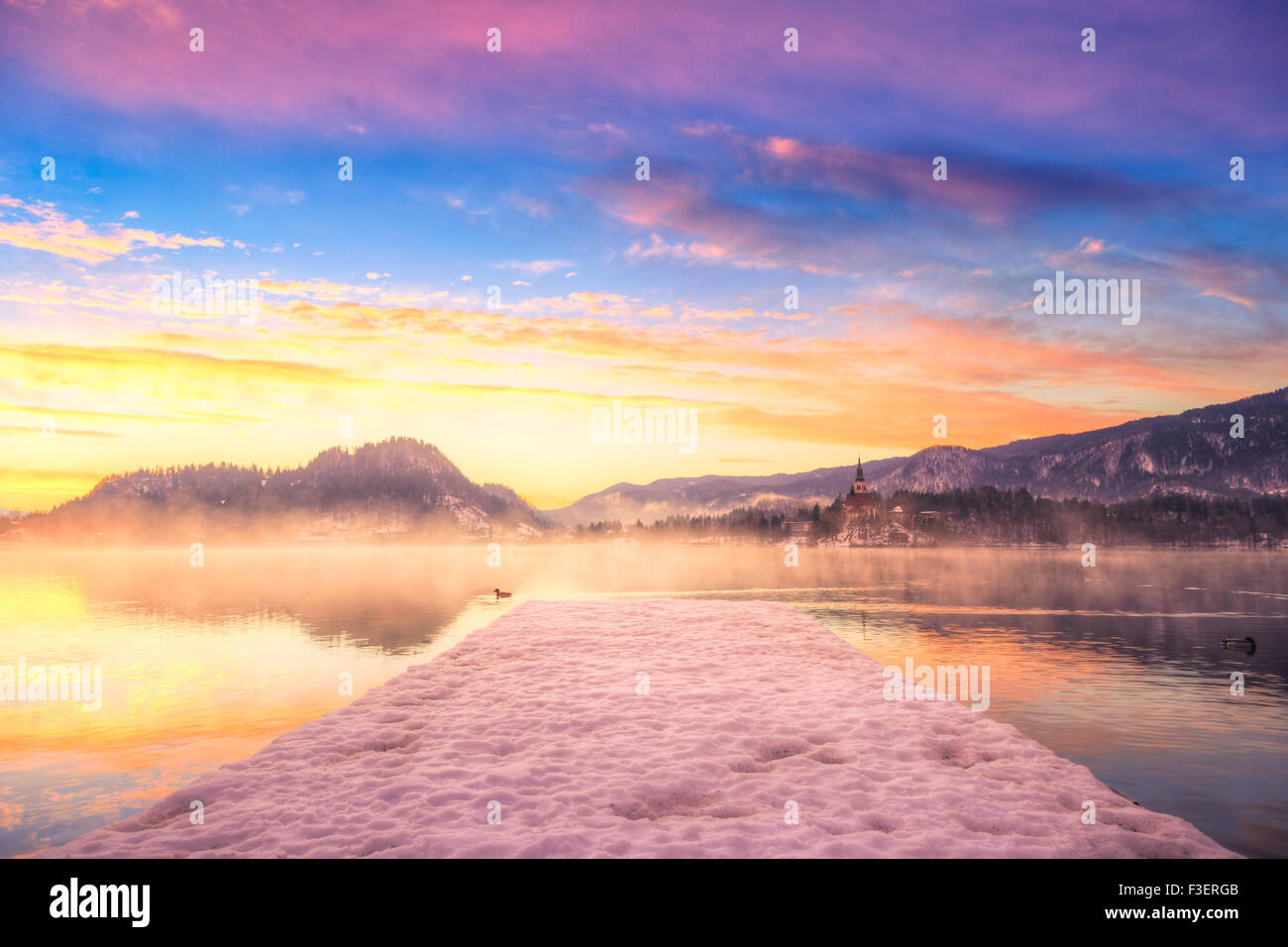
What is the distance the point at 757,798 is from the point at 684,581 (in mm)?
85035

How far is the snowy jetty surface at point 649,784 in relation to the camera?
31.7 feet

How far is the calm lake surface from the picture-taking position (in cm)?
1658

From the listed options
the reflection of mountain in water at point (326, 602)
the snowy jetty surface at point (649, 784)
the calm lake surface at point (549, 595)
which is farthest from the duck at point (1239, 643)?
the reflection of mountain in water at point (326, 602)

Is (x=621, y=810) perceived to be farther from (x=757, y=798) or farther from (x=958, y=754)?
(x=958, y=754)

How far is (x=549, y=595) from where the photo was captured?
72812mm

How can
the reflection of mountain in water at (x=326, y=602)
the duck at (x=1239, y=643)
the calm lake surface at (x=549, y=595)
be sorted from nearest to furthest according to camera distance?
the calm lake surface at (x=549, y=595) < the duck at (x=1239, y=643) < the reflection of mountain in water at (x=326, y=602)

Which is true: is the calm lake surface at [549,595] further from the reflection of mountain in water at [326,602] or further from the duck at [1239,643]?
the duck at [1239,643]

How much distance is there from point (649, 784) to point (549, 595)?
6220cm

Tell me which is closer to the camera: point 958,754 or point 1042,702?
point 958,754

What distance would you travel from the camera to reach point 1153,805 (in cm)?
1476

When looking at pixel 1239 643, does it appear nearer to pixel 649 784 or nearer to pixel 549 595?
pixel 649 784

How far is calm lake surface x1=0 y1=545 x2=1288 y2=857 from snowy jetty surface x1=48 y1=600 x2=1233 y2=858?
14.5 feet

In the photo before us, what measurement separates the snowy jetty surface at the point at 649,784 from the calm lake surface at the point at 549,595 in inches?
175
